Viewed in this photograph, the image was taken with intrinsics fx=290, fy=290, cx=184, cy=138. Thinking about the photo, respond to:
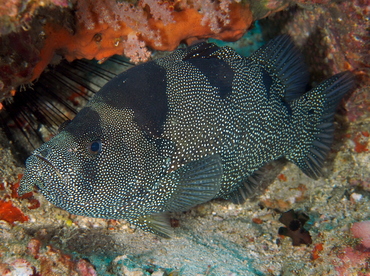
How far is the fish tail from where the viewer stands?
3.87m

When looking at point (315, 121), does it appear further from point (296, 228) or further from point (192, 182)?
point (192, 182)

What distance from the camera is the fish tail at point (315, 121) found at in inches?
152

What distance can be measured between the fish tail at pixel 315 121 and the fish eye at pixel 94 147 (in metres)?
2.53

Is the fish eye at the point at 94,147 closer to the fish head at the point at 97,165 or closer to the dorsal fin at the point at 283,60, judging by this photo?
the fish head at the point at 97,165

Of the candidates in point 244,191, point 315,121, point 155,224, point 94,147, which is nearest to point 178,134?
point 94,147

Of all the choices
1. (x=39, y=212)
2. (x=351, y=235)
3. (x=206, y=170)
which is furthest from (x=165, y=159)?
(x=351, y=235)

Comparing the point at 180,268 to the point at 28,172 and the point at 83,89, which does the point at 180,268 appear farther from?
the point at 83,89

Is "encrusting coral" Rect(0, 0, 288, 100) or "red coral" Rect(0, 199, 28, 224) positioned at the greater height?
"encrusting coral" Rect(0, 0, 288, 100)

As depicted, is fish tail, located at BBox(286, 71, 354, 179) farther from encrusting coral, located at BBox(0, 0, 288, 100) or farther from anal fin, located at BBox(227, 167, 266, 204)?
encrusting coral, located at BBox(0, 0, 288, 100)

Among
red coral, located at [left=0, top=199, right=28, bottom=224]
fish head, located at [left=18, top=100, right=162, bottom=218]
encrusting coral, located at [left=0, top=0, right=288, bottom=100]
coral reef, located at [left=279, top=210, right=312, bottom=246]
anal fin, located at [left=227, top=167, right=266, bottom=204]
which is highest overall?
encrusting coral, located at [left=0, top=0, right=288, bottom=100]

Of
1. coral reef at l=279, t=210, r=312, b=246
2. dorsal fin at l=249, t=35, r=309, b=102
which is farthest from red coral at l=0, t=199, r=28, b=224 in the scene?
dorsal fin at l=249, t=35, r=309, b=102

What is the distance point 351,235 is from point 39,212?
3514 mm

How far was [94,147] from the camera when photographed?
2.71 meters

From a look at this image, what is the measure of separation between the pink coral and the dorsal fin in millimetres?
1707
